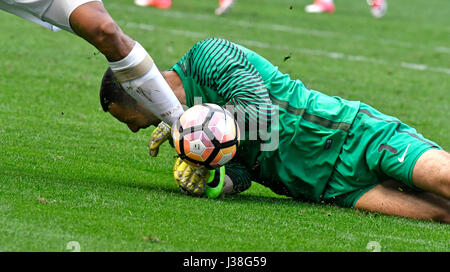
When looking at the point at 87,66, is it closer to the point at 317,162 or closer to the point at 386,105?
the point at 386,105

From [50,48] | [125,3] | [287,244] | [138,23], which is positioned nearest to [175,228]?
[287,244]

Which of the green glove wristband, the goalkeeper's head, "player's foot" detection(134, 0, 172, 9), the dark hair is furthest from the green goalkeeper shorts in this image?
"player's foot" detection(134, 0, 172, 9)

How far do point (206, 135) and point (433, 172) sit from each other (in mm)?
1403

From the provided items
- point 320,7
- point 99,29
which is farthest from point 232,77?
point 320,7

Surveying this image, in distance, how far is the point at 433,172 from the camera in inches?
196

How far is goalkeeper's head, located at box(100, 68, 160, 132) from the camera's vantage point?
5.25 meters

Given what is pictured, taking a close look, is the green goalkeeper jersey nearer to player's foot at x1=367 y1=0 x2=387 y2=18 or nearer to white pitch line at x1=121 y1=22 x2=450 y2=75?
white pitch line at x1=121 y1=22 x2=450 y2=75

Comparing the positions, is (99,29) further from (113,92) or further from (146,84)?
(113,92)

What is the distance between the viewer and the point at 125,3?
15.8 m

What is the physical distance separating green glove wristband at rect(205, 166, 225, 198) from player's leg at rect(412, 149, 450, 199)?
3.98 ft

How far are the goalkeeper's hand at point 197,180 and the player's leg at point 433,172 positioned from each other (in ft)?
4.06

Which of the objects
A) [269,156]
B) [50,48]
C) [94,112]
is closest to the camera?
[269,156]
